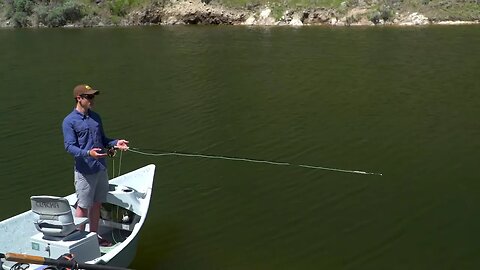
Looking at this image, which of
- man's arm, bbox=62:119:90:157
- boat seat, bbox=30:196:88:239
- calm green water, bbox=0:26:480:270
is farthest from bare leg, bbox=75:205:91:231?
calm green water, bbox=0:26:480:270

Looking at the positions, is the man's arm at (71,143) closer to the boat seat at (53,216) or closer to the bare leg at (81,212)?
the boat seat at (53,216)

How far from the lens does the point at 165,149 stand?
67.2 feet

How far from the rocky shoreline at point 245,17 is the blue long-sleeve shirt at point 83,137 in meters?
55.6

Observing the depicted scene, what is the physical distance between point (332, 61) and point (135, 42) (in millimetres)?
20854

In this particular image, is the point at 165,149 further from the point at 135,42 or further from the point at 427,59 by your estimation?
the point at 135,42

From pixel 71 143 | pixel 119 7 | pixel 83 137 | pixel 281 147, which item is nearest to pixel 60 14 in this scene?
pixel 119 7

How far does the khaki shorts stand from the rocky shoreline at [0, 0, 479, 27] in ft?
182

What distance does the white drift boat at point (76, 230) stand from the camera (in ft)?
33.7

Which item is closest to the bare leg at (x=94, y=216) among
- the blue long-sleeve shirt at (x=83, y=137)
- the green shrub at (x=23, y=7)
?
the blue long-sleeve shirt at (x=83, y=137)

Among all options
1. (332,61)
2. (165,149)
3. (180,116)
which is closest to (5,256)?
(165,149)

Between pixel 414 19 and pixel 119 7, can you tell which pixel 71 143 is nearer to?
pixel 414 19

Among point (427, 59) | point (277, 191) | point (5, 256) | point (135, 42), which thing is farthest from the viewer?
point (135, 42)

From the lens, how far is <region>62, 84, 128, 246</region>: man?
34.8ft

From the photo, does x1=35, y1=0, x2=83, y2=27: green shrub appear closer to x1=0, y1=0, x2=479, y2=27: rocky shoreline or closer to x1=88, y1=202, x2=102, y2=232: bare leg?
x1=0, y1=0, x2=479, y2=27: rocky shoreline
